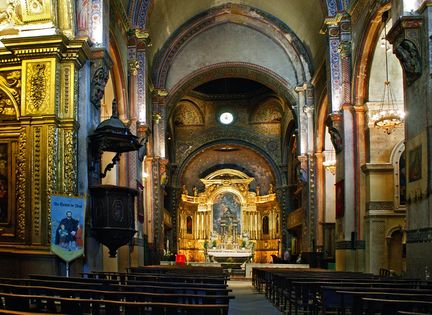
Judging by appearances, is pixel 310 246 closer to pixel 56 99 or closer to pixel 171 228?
pixel 171 228

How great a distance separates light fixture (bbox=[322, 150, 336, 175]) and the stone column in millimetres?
11135

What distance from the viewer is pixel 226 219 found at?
39844mm

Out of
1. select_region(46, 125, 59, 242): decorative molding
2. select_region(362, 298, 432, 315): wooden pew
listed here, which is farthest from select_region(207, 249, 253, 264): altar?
select_region(362, 298, 432, 315): wooden pew

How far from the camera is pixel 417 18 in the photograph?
11.7m

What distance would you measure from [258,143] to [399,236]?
65.2 ft

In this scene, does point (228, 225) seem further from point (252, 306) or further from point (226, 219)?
point (252, 306)

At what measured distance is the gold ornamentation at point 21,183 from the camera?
1184 cm

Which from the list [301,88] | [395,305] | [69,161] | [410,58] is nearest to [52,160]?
[69,161]

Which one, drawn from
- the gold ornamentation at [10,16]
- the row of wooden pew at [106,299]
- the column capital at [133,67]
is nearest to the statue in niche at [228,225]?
Answer: the column capital at [133,67]

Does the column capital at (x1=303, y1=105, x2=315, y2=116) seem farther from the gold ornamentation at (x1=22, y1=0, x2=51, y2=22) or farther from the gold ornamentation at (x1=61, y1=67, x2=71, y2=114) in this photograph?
the gold ornamentation at (x1=22, y1=0, x2=51, y2=22)

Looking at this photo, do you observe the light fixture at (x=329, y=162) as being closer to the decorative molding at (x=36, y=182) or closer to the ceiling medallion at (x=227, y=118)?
the ceiling medallion at (x=227, y=118)

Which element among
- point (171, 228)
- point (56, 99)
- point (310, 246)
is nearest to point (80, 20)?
point (56, 99)

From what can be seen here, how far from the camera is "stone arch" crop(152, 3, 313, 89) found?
26328 millimetres

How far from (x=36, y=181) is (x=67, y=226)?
4.48 feet
